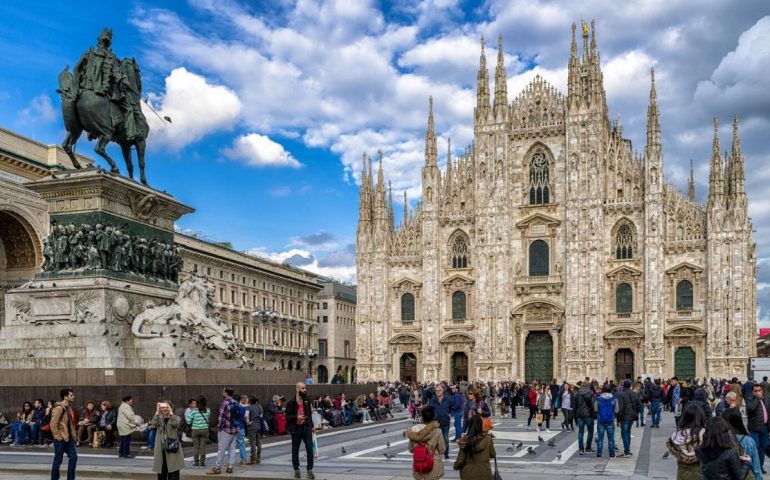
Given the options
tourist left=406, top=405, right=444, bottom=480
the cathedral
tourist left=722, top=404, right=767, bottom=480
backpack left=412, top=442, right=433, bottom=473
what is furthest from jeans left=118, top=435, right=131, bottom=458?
the cathedral

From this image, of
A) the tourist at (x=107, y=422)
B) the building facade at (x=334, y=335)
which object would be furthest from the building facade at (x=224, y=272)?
the tourist at (x=107, y=422)

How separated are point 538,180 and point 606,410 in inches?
1577

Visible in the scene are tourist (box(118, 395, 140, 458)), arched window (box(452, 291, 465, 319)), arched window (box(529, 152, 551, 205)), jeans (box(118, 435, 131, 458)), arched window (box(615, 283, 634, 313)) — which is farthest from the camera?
arched window (box(452, 291, 465, 319))

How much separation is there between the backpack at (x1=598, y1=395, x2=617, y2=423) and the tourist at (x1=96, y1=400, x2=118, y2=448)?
375 inches

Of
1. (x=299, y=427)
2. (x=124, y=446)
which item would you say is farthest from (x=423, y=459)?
(x=124, y=446)

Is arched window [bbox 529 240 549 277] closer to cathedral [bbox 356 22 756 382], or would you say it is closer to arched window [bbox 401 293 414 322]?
cathedral [bbox 356 22 756 382]

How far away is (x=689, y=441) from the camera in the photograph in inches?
308

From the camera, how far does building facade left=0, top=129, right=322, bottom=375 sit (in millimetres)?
42062

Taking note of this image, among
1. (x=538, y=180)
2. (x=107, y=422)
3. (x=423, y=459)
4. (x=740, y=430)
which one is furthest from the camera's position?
(x=538, y=180)

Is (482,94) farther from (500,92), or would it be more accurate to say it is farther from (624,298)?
(624,298)

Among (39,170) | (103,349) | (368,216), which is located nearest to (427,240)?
(368,216)

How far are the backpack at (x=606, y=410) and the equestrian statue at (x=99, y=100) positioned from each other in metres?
11.1

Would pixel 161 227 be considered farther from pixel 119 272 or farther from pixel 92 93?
pixel 92 93

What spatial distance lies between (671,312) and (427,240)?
52.9ft
